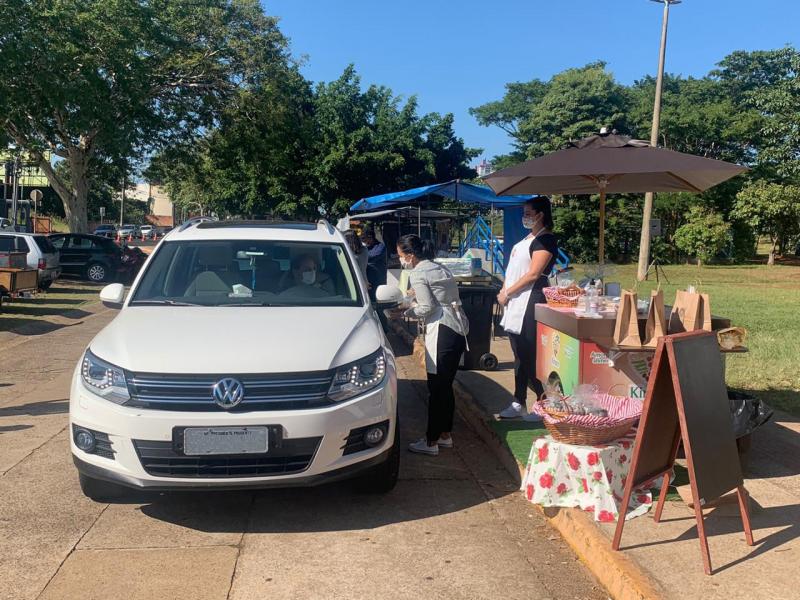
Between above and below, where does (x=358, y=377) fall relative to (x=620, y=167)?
below

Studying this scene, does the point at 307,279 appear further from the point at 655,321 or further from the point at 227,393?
the point at 655,321

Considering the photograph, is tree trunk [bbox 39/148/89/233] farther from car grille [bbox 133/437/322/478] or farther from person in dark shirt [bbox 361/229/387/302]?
car grille [bbox 133/437/322/478]

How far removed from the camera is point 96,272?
2258cm

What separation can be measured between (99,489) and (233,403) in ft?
4.17

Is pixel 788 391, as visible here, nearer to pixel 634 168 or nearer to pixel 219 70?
pixel 634 168

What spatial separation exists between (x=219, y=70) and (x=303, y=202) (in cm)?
826

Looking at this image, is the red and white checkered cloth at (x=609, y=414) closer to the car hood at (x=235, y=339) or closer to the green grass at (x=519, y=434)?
the green grass at (x=519, y=434)

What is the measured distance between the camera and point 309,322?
15.2 feet

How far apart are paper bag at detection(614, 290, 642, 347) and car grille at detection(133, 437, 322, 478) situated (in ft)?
7.55

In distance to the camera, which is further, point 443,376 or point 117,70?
point 117,70

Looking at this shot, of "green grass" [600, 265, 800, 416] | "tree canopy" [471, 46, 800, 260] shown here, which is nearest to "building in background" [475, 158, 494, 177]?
"tree canopy" [471, 46, 800, 260]

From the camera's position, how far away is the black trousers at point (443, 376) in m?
5.37

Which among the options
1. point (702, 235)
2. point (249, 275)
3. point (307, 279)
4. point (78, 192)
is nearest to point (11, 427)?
point (249, 275)

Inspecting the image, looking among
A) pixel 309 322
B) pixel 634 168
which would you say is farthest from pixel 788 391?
pixel 309 322
